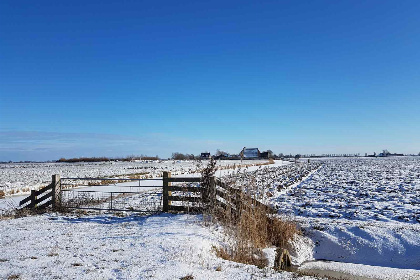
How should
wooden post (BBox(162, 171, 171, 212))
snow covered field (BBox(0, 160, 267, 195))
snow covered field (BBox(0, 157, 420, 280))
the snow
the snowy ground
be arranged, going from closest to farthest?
the snowy ground, snow covered field (BBox(0, 157, 420, 280)), the snow, wooden post (BBox(162, 171, 171, 212)), snow covered field (BBox(0, 160, 267, 195))

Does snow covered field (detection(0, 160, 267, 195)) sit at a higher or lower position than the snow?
higher

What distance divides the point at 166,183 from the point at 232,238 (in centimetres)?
459

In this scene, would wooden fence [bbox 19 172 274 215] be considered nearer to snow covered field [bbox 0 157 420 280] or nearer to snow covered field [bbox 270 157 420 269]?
snow covered field [bbox 0 157 420 280]

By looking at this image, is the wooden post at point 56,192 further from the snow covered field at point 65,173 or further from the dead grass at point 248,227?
the dead grass at point 248,227

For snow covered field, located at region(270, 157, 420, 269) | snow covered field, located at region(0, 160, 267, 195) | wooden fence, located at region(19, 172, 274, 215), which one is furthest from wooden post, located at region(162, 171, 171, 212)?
snow covered field, located at region(270, 157, 420, 269)

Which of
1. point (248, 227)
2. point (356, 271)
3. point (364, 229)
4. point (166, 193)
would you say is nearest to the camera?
point (356, 271)

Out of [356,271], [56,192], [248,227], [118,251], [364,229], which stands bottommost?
[356,271]

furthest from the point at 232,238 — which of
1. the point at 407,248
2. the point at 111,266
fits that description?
the point at 407,248

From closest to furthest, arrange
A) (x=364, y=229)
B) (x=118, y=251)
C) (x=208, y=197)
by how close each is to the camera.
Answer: (x=118, y=251)
(x=364, y=229)
(x=208, y=197)

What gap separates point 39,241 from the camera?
26.5 ft

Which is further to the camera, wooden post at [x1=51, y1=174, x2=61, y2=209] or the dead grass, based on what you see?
wooden post at [x1=51, y1=174, x2=61, y2=209]

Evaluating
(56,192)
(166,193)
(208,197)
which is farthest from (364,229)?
(56,192)

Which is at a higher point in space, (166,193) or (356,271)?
(166,193)

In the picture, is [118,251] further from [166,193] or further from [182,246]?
[166,193]
